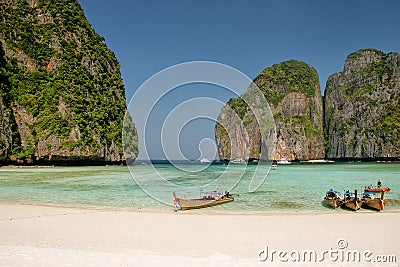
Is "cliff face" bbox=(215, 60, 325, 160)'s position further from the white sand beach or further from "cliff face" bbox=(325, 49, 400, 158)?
the white sand beach

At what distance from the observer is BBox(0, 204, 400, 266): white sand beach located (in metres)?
5.56

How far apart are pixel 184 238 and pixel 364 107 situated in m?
119

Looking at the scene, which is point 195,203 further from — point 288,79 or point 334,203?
point 288,79

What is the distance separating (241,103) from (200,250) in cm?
10265

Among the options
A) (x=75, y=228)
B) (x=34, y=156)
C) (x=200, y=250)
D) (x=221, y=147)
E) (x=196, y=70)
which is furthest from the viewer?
(x=221, y=147)

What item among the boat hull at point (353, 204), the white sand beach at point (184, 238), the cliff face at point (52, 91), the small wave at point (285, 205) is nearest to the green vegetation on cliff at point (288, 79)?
the cliff face at point (52, 91)

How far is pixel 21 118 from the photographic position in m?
54.8

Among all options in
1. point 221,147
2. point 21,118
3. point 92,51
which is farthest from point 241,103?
point 21,118

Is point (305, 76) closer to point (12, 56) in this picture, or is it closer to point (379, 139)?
point (379, 139)

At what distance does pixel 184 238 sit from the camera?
24.8 ft

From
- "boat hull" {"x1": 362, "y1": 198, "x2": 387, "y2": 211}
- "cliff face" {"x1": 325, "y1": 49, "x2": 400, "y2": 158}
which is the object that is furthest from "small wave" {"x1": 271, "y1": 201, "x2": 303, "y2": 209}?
"cliff face" {"x1": 325, "y1": 49, "x2": 400, "y2": 158}

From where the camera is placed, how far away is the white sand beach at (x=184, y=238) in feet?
18.2

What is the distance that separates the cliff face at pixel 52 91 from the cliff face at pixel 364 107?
264 feet

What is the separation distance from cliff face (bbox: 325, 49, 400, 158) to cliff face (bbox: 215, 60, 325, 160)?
6199mm
